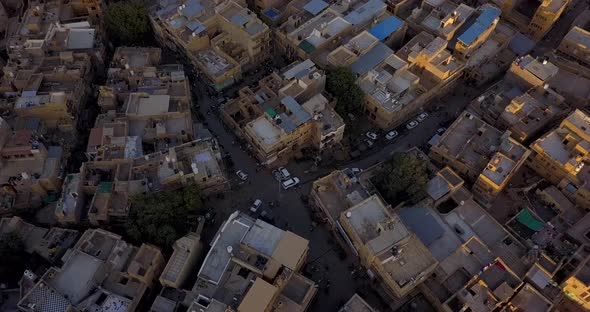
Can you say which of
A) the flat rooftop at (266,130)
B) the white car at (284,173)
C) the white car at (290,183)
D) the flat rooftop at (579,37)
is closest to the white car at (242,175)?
the white car at (284,173)

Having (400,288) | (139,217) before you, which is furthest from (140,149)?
(400,288)

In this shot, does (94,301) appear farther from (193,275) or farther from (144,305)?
(193,275)

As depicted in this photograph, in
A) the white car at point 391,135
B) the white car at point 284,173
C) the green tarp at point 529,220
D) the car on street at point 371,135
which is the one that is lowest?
the white car at point 284,173

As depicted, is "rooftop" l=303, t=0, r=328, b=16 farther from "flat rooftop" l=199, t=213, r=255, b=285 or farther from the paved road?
"flat rooftop" l=199, t=213, r=255, b=285

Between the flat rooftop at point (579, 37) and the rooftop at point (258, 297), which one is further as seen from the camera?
the flat rooftop at point (579, 37)

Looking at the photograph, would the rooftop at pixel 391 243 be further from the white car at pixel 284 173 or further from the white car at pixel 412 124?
the white car at pixel 412 124

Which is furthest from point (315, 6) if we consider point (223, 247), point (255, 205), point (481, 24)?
point (223, 247)

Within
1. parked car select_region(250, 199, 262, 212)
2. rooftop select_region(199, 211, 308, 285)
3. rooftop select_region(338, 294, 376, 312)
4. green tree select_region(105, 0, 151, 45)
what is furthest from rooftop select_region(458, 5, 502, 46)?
green tree select_region(105, 0, 151, 45)

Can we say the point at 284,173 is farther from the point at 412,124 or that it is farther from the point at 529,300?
the point at 529,300
